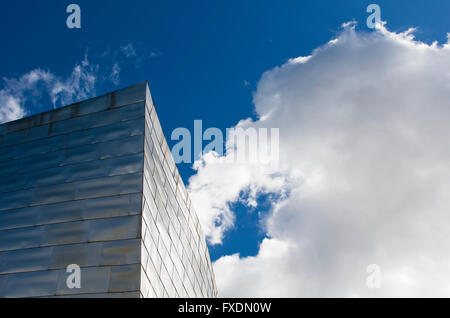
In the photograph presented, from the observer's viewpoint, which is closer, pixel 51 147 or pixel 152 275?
pixel 152 275

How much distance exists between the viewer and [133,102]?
18781 mm

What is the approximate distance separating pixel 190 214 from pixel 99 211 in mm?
8855

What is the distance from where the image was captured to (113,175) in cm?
1673

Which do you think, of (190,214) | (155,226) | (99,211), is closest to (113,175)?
(99,211)

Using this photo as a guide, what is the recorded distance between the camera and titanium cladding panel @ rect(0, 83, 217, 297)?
14.7m

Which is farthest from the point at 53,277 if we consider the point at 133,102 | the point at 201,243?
the point at 201,243

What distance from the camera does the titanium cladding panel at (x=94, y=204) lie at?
14.7 meters

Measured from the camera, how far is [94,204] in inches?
635
